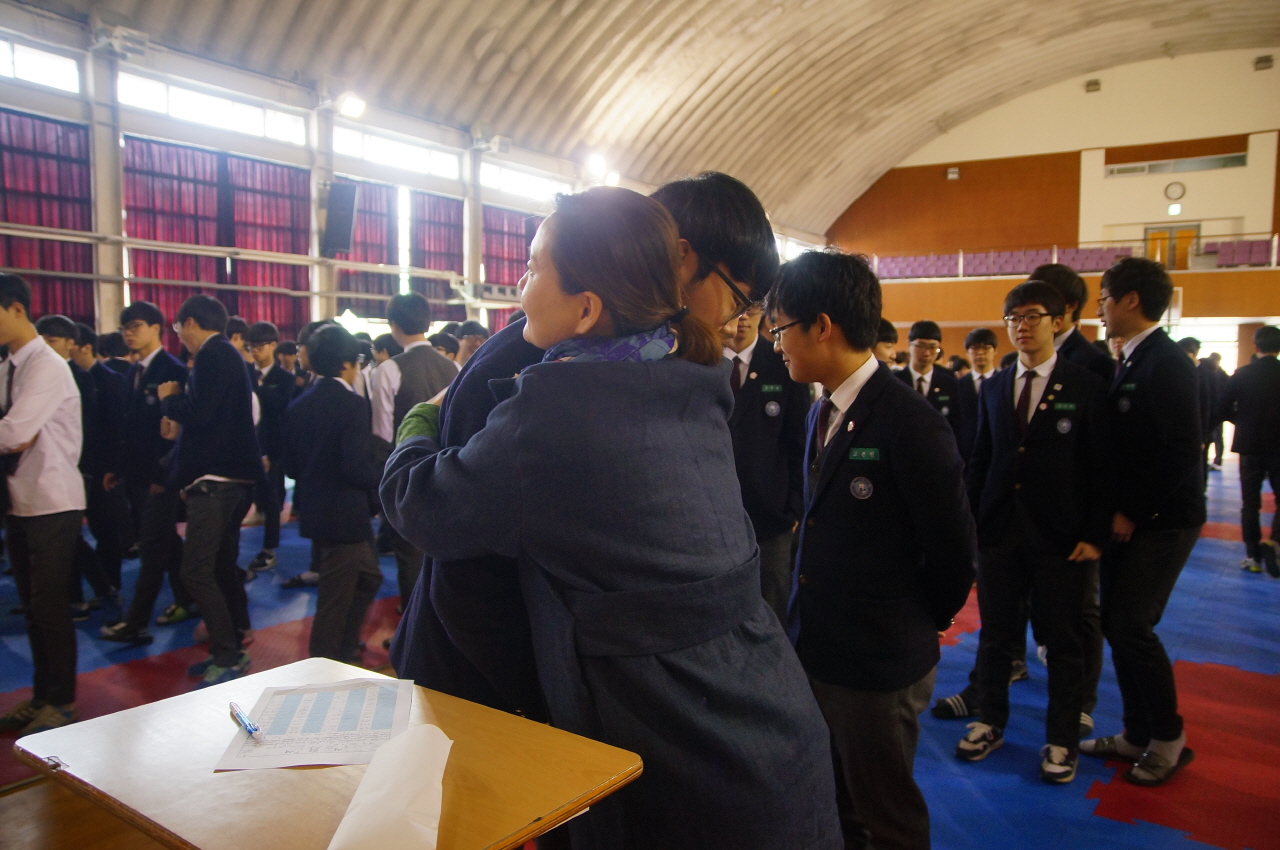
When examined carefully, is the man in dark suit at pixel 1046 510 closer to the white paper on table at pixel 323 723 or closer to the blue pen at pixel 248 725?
the white paper on table at pixel 323 723

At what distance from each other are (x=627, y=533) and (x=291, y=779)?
564 mm

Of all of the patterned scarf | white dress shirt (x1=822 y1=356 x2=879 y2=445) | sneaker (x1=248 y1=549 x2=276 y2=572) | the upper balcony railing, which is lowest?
sneaker (x1=248 y1=549 x2=276 y2=572)

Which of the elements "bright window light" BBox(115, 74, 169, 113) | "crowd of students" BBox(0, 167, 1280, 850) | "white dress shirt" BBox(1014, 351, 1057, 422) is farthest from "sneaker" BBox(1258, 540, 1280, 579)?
"bright window light" BBox(115, 74, 169, 113)

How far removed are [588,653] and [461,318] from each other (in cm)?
1400

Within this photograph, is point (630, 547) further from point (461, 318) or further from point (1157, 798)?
point (461, 318)

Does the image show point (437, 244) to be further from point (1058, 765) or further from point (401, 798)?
point (401, 798)

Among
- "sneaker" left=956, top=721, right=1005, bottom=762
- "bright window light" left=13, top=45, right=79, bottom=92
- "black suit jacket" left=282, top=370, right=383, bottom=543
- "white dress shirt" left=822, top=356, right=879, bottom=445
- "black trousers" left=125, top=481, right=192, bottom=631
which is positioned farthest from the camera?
"bright window light" left=13, top=45, right=79, bottom=92

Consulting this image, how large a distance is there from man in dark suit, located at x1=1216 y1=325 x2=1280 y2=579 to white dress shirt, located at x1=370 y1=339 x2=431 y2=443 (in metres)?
6.47

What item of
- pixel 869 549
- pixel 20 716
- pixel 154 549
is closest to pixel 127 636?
pixel 154 549

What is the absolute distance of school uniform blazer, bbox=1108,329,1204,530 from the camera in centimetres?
296

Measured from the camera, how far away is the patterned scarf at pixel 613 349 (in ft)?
3.77

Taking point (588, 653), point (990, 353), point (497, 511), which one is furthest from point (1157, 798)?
point (990, 353)

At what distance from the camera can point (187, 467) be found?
3924 millimetres

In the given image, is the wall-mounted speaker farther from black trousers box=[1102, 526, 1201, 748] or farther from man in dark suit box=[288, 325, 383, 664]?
black trousers box=[1102, 526, 1201, 748]
